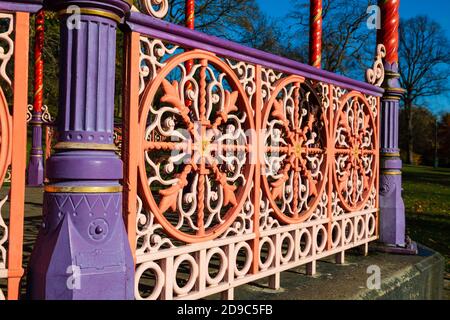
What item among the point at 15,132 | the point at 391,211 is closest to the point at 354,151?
the point at 391,211

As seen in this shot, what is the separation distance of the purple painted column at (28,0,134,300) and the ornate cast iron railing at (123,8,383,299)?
22 cm

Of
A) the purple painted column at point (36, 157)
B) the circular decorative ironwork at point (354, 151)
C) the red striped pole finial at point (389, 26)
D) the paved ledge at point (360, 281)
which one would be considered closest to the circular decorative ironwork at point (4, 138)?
the paved ledge at point (360, 281)

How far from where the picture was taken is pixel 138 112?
7.48ft

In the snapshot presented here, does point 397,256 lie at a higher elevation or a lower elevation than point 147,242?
lower

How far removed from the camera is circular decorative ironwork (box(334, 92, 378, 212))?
4023 millimetres

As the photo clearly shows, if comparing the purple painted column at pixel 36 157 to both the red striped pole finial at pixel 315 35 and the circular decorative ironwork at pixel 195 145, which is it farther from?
the circular decorative ironwork at pixel 195 145

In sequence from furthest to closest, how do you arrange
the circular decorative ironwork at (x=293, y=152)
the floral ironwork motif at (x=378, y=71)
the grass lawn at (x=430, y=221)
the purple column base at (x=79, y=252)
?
A: 1. the grass lawn at (x=430, y=221)
2. the floral ironwork motif at (x=378, y=71)
3. the circular decorative ironwork at (x=293, y=152)
4. the purple column base at (x=79, y=252)

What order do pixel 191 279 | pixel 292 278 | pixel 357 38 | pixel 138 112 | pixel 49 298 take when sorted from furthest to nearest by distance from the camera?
pixel 357 38, pixel 292 278, pixel 191 279, pixel 138 112, pixel 49 298

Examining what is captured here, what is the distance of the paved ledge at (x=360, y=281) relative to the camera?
3215mm

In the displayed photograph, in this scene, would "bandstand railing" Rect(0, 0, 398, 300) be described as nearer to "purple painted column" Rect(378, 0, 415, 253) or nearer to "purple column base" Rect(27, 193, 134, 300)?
"purple column base" Rect(27, 193, 134, 300)

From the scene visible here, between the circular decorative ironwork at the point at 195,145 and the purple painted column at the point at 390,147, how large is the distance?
2.32 meters
